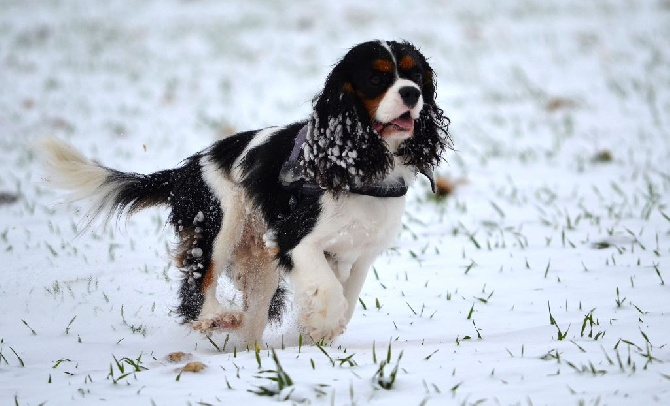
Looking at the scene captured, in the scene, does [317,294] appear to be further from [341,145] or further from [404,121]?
[404,121]

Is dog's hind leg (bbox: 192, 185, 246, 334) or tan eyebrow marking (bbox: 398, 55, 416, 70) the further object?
dog's hind leg (bbox: 192, 185, 246, 334)

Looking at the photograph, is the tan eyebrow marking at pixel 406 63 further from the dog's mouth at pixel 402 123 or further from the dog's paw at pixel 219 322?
the dog's paw at pixel 219 322

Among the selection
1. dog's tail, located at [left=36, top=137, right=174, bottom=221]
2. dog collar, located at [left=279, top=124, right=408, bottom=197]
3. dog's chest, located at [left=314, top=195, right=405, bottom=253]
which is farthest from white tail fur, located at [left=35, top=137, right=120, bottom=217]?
dog's chest, located at [left=314, top=195, right=405, bottom=253]

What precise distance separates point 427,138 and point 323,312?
0.85 metres

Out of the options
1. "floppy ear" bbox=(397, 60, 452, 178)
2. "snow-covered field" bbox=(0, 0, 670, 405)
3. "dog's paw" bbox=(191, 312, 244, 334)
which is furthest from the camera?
"dog's paw" bbox=(191, 312, 244, 334)

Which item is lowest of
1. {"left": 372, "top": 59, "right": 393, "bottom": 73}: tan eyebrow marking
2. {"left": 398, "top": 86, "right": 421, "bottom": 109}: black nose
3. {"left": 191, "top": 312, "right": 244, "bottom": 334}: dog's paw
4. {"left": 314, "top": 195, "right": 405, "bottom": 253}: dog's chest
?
{"left": 191, "top": 312, "right": 244, "bottom": 334}: dog's paw

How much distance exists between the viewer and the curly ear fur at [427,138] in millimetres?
3303

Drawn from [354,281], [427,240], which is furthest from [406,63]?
[427,240]

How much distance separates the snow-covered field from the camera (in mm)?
2562

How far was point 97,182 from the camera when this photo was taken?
12.7 feet

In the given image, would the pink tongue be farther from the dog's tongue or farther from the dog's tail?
the dog's tail

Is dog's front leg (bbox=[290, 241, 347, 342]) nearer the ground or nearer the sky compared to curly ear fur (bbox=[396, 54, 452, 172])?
nearer the ground

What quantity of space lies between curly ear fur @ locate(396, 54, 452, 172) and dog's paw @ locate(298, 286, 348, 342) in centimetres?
65

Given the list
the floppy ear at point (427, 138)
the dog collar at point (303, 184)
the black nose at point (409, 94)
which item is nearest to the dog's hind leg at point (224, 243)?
the dog collar at point (303, 184)
